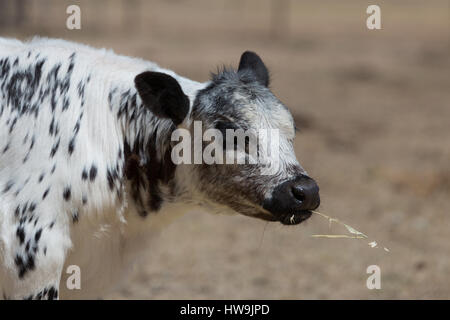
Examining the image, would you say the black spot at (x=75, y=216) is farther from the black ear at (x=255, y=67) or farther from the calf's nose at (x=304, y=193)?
the black ear at (x=255, y=67)

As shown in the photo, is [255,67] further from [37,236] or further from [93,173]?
[37,236]

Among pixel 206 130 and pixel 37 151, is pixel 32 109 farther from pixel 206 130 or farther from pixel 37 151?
pixel 206 130

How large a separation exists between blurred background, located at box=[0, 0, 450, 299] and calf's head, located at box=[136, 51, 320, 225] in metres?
0.71

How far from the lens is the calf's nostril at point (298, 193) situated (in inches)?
153

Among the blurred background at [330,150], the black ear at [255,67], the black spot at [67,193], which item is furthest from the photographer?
the blurred background at [330,150]

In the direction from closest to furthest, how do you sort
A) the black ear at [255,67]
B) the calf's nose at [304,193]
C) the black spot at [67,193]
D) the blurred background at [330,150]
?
the calf's nose at [304,193]
the black spot at [67,193]
the black ear at [255,67]
the blurred background at [330,150]

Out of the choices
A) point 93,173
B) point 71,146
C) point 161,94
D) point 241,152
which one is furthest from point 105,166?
point 241,152

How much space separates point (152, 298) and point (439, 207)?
12.4 feet

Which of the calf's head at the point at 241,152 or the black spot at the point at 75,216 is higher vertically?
the calf's head at the point at 241,152

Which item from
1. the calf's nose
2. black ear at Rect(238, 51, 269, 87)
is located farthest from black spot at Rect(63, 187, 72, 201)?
black ear at Rect(238, 51, 269, 87)

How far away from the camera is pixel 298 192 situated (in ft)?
12.7

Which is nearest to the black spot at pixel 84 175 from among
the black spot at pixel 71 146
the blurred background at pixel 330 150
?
the black spot at pixel 71 146

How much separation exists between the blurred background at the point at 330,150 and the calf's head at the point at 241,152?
0.71 meters

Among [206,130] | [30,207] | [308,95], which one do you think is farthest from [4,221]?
[308,95]
